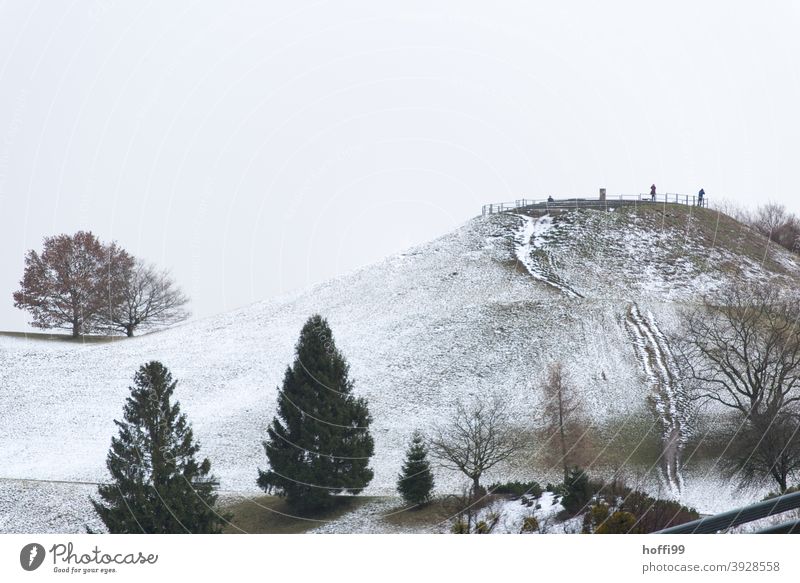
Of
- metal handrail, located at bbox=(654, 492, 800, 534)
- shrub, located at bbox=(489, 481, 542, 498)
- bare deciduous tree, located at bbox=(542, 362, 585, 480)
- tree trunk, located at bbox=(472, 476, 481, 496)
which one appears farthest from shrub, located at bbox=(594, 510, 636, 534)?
bare deciduous tree, located at bbox=(542, 362, 585, 480)

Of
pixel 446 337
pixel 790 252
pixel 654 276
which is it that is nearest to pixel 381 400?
pixel 446 337

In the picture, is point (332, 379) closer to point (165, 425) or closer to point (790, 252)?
point (165, 425)

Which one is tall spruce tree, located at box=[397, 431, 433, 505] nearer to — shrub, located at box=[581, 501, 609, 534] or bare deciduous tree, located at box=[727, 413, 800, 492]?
shrub, located at box=[581, 501, 609, 534]

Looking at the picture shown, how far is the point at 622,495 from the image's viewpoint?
3011cm

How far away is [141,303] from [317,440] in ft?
156

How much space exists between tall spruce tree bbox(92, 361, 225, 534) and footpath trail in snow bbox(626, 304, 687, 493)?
57.9 ft

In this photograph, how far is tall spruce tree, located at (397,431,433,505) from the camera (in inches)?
1346

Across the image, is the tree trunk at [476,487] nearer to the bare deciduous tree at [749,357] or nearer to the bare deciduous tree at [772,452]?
the bare deciduous tree at [772,452]

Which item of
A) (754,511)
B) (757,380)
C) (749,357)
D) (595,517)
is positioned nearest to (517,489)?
(595,517)

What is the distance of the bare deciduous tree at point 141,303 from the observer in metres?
76.4

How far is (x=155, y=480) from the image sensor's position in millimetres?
27781

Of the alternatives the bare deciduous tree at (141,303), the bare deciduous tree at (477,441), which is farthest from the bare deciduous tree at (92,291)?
the bare deciduous tree at (477,441)

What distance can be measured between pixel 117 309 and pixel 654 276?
40073 millimetres

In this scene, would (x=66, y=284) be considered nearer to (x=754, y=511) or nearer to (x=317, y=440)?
(x=317, y=440)
